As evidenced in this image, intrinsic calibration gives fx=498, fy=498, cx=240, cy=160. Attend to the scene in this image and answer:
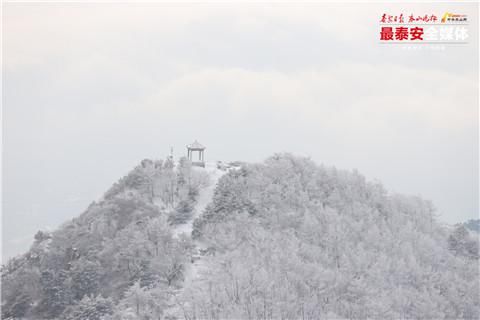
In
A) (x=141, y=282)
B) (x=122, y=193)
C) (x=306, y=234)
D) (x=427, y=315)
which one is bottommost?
(x=427, y=315)

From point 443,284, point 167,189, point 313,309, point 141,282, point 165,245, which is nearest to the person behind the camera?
point 313,309

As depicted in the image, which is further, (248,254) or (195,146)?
(195,146)

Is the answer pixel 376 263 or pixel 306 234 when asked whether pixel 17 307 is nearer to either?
pixel 306 234

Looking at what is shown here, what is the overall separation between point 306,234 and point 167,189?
20.3 meters

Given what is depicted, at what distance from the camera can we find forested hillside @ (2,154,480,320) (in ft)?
157

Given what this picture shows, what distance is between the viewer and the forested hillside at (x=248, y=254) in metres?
47.8

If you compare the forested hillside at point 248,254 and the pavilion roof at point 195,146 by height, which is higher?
the pavilion roof at point 195,146

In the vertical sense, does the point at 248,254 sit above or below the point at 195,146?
below

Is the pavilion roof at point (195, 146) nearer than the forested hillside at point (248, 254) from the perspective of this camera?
No

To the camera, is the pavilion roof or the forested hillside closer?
the forested hillside

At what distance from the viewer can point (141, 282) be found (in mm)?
51312

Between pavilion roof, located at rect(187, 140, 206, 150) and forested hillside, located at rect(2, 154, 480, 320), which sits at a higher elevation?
pavilion roof, located at rect(187, 140, 206, 150)

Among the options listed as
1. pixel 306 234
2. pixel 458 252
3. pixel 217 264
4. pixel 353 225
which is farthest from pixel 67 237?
pixel 458 252

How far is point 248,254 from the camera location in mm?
53062
